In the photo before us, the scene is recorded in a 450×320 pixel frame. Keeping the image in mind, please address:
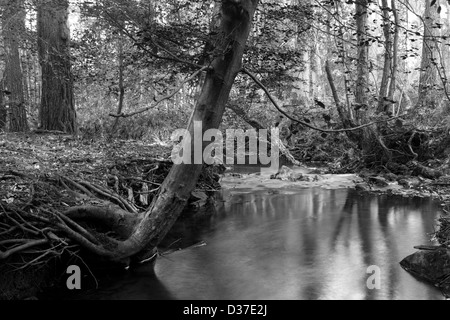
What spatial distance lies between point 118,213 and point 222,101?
1.97 meters

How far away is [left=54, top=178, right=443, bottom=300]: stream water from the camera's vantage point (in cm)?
524

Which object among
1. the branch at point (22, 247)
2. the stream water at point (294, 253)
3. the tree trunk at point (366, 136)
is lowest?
the stream water at point (294, 253)

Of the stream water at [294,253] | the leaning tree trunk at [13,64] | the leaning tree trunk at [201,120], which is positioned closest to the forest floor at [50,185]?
the leaning tree trunk at [201,120]

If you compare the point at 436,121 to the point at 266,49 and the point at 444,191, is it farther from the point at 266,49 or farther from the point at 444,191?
the point at 266,49

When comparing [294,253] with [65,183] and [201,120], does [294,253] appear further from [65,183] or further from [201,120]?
[65,183]

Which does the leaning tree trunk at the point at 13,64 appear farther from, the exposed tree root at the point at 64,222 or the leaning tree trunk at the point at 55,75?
the exposed tree root at the point at 64,222

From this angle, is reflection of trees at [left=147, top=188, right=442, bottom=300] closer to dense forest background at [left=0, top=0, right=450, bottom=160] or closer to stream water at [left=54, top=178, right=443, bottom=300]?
stream water at [left=54, top=178, right=443, bottom=300]

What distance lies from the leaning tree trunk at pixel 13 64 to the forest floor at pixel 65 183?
6.33 feet

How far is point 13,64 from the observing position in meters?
12.3

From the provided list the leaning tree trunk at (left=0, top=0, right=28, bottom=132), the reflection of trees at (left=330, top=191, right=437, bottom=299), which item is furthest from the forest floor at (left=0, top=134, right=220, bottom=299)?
the reflection of trees at (left=330, top=191, right=437, bottom=299)

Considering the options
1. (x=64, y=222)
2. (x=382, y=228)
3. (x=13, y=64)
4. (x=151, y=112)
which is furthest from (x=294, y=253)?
(x=151, y=112)

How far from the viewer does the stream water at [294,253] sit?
17.2 feet
